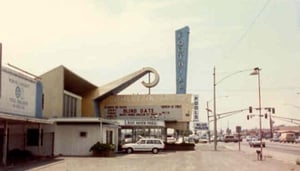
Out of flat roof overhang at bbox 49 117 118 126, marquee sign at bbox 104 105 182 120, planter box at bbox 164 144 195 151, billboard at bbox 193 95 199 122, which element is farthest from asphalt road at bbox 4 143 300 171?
billboard at bbox 193 95 199 122

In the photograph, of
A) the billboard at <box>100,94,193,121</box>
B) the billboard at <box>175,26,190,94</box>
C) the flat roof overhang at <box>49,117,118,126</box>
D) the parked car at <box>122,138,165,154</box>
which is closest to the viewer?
the flat roof overhang at <box>49,117,118,126</box>

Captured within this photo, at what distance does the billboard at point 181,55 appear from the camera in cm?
6216

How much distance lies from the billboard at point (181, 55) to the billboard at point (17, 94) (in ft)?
96.7

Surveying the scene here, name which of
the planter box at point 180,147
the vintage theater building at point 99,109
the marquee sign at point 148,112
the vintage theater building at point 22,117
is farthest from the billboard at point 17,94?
the planter box at point 180,147

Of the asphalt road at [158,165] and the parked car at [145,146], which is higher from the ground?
the parked car at [145,146]

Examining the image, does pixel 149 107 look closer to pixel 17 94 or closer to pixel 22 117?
pixel 17 94

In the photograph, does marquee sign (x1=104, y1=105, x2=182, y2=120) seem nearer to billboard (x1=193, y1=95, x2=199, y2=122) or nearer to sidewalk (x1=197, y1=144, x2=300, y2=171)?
billboard (x1=193, y1=95, x2=199, y2=122)

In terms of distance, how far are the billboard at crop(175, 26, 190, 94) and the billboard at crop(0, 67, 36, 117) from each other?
29470 mm

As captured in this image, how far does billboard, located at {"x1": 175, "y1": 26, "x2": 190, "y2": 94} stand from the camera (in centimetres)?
6216

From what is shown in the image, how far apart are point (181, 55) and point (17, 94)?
33.8 meters

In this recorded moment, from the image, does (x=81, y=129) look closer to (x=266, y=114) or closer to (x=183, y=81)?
→ (x=183, y=81)

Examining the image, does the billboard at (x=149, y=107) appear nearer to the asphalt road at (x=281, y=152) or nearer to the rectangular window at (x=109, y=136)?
the asphalt road at (x=281, y=152)

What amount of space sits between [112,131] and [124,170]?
22.3 metres

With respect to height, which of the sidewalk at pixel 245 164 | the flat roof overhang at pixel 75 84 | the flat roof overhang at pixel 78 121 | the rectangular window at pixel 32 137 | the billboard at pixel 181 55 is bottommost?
the sidewalk at pixel 245 164
